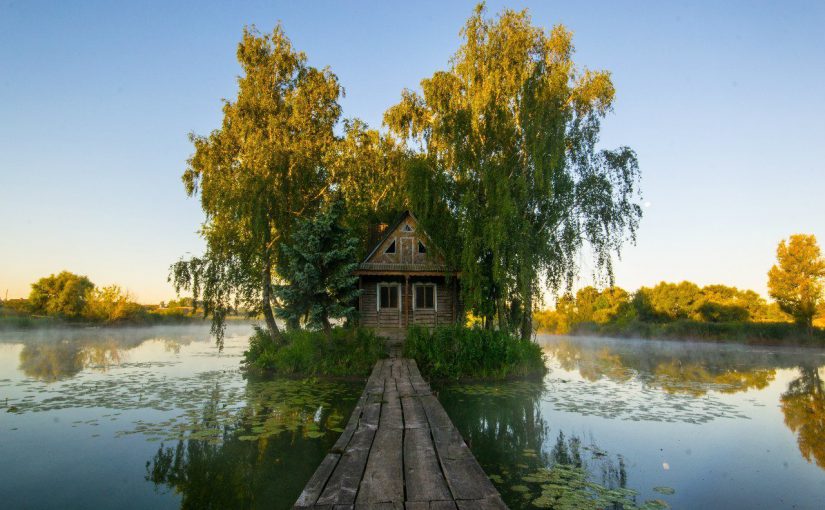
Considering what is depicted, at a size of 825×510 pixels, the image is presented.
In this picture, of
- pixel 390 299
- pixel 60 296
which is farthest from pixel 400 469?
pixel 60 296

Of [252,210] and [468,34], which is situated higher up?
[468,34]

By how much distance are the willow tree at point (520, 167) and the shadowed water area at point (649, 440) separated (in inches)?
196

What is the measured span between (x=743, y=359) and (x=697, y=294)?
25.9 meters

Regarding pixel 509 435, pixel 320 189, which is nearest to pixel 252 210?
pixel 320 189

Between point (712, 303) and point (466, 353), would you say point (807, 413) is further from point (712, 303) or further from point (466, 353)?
point (712, 303)

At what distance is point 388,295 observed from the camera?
26625 millimetres

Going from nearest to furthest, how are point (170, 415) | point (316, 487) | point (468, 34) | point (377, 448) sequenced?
point (316, 487) < point (377, 448) < point (170, 415) < point (468, 34)

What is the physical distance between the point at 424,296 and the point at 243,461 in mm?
18547

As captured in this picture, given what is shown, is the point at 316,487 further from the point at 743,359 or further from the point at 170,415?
the point at 743,359

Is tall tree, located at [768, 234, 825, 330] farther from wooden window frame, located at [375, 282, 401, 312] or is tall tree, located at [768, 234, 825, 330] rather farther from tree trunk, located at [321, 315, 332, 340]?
tree trunk, located at [321, 315, 332, 340]

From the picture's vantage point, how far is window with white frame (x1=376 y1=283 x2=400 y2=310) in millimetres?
26531

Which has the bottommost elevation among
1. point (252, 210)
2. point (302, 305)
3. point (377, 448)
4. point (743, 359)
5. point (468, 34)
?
point (743, 359)

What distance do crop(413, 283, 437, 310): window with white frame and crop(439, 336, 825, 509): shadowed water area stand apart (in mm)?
8400

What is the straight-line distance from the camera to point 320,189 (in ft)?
81.9
